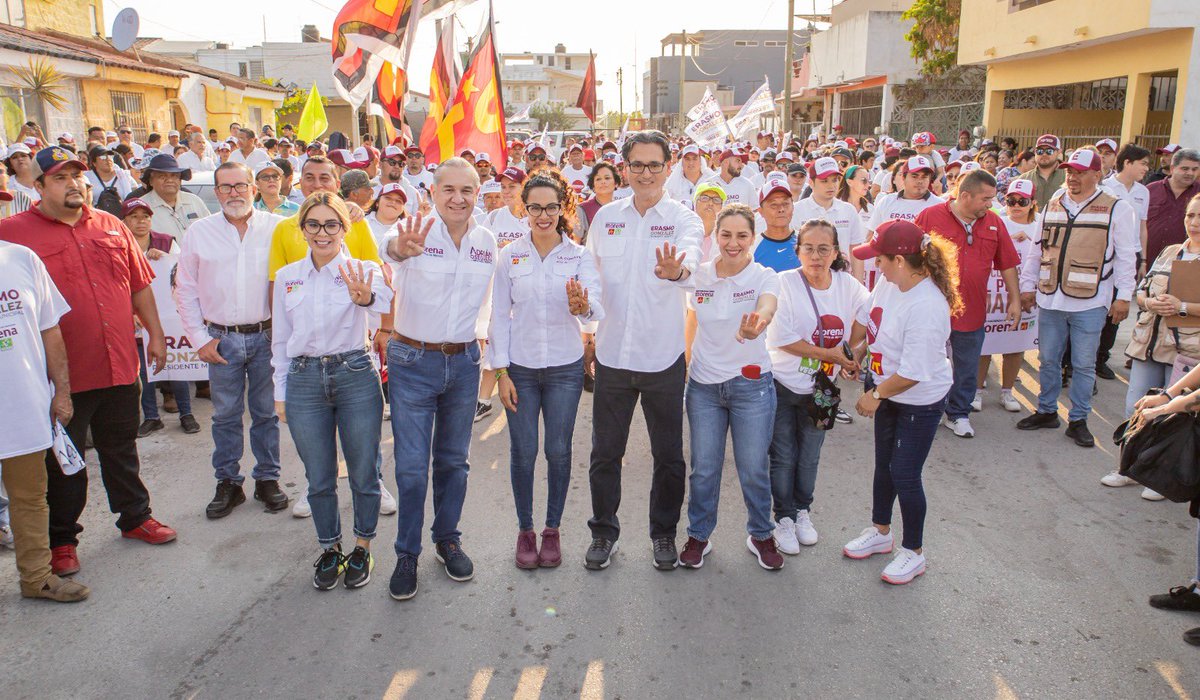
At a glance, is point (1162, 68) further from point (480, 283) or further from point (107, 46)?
point (107, 46)

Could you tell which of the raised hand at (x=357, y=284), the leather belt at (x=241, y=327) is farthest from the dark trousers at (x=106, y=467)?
the raised hand at (x=357, y=284)

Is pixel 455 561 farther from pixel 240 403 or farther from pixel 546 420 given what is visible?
pixel 240 403

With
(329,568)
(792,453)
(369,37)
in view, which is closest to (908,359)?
(792,453)

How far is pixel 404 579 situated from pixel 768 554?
191 cm

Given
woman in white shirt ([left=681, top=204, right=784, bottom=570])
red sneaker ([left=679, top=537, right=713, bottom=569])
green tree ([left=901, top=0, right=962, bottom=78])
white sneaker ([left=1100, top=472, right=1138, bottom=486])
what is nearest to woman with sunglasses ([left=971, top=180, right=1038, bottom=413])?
white sneaker ([left=1100, top=472, right=1138, bottom=486])

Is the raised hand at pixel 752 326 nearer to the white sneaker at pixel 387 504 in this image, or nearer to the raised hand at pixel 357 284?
the raised hand at pixel 357 284

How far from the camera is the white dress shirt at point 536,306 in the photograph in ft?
13.4

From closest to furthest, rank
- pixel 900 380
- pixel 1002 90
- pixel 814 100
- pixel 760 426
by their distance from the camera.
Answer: pixel 900 380
pixel 760 426
pixel 1002 90
pixel 814 100

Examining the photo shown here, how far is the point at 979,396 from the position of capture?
24.2 feet

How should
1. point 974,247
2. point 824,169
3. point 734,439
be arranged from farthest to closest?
point 824,169
point 974,247
point 734,439

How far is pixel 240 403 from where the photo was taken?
16.9 ft

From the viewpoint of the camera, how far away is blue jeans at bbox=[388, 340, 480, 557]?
4062mm

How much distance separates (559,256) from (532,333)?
41 centimetres

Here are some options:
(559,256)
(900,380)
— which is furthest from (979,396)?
(559,256)
